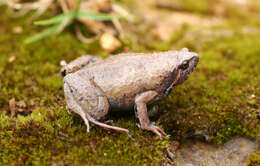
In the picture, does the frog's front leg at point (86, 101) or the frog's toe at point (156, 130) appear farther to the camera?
the frog's toe at point (156, 130)

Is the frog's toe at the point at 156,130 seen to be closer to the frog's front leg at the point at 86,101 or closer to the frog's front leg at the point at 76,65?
the frog's front leg at the point at 86,101

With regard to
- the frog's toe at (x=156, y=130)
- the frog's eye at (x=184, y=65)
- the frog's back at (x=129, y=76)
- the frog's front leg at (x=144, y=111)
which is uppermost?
the frog's eye at (x=184, y=65)

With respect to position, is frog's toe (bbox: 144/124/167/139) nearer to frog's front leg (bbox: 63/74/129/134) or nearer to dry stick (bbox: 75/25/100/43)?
frog's front leg (bbox: 63/74/129/134)

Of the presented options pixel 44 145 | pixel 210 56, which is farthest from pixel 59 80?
pixel 210 56

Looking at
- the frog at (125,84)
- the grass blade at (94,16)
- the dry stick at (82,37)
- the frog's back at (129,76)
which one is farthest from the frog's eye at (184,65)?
the dry stick at (82,37)

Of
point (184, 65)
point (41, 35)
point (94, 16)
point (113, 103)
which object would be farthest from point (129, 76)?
point (41, 35)

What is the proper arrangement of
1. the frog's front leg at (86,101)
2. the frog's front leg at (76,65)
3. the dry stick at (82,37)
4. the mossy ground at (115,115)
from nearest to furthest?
the mossy ground at (115,115) → the frog's front leg at (86,101) → the frog's front leg at (76,65) → the dry stick at (82,37)

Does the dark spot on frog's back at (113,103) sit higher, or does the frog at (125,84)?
the frog at (125,84)

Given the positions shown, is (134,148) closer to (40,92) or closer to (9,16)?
(40,92)
